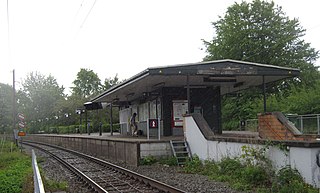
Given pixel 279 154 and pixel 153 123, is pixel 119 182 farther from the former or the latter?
pixel 153 123

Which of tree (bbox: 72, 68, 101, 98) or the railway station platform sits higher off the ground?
tree (bbox: 72, 68, 101, 98)

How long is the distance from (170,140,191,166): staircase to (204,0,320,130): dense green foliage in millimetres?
19766

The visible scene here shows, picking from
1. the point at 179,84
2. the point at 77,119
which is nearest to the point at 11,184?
the point at 179,84

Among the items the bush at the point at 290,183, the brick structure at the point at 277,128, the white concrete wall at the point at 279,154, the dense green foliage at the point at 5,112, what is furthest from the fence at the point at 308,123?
the dense green foliage at the point at 5,112

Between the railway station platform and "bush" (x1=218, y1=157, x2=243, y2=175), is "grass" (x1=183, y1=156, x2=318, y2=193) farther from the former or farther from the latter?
the railway station platform

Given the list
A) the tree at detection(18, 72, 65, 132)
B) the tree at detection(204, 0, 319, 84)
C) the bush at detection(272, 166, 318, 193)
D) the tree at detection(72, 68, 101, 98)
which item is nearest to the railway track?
the bush at detection(272, 166, 318, 193)

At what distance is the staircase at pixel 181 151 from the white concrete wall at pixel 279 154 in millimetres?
794

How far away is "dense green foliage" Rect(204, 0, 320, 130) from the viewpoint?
36531 millimetres

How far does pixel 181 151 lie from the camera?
15.9 meters

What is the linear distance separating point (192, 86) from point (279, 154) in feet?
39.5

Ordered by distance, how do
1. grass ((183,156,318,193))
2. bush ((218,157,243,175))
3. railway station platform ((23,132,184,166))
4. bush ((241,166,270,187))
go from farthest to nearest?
1. railway station platform ((23,132,184,166))
2. bush ((218,157,243,175))
3. bush ((241,166,270,187))
4. grass ((183,156,318,193))

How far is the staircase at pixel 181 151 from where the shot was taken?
1528 cm

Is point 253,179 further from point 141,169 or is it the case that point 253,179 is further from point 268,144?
point 141,169

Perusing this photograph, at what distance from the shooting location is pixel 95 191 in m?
11.0
